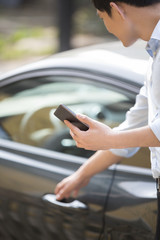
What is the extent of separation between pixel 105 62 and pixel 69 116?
0.84m

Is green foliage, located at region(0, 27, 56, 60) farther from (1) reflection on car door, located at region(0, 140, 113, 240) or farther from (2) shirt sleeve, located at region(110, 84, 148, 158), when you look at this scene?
(2) shirt sleeve, located at region(110, 84, 148, 158)

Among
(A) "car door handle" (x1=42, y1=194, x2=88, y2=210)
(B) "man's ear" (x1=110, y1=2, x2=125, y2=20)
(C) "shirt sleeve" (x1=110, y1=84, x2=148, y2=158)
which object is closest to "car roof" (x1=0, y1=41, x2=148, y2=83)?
(C) "shirt sleeve" (x1=110, y1=84, x2=148, y2=158)

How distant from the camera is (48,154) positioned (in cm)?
254

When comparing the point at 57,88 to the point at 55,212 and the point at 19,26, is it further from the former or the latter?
the point at 19,26

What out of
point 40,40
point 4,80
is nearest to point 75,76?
point 4,80

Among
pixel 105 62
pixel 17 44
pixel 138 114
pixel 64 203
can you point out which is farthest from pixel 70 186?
pixel 17 44

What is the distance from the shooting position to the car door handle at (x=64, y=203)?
221 centimetres

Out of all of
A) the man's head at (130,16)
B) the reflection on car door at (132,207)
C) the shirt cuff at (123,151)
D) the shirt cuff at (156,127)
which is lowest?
the reflection on car door at (132,207)

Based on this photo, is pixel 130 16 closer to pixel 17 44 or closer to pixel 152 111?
pixel 152 111

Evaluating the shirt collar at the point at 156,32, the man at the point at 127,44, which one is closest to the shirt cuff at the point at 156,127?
the man at the point at 127,44

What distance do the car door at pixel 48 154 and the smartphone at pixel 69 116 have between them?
0.62m

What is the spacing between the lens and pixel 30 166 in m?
2.48

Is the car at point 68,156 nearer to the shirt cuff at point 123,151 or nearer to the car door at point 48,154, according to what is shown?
the car door at point 48,154

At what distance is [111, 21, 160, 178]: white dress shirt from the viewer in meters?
1.54
